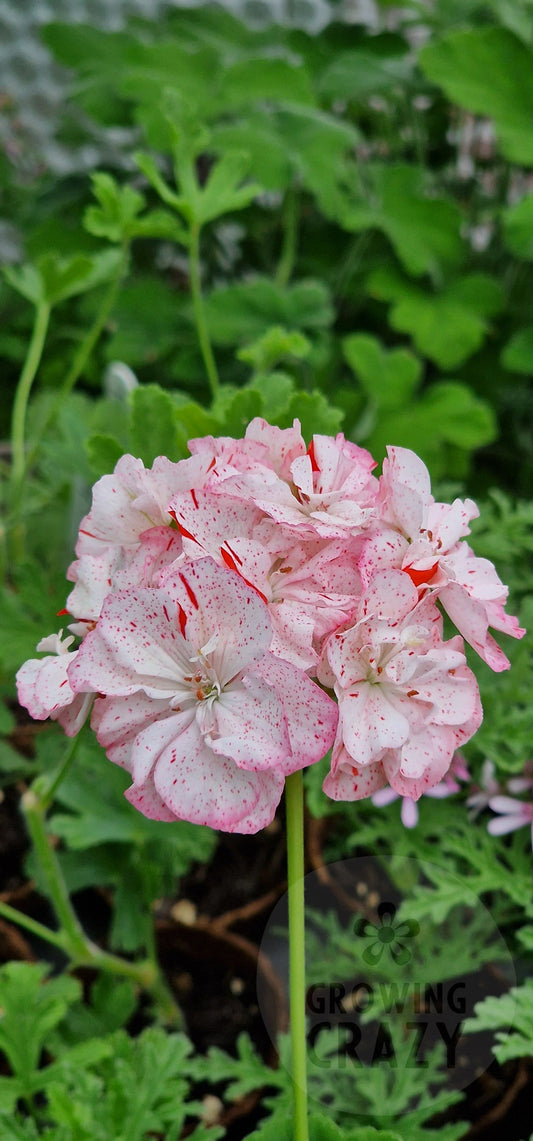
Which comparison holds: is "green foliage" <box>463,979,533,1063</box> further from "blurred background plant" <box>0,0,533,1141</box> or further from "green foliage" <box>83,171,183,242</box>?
Answer: "green foliage" <box>83,171,183,242</box>

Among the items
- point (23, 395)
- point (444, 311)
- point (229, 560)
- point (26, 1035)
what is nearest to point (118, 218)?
point (23, 395)

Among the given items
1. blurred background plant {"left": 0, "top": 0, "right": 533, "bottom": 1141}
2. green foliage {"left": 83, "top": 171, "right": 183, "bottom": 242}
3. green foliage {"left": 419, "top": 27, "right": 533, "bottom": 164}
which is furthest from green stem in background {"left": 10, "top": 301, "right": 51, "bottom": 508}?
green foliage {"left": 419, "top": 27, "right": 533, "bottom": 164}

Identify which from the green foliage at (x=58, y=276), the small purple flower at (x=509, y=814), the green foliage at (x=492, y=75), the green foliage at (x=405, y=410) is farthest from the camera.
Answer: the green foliage at (x=492, y=75)

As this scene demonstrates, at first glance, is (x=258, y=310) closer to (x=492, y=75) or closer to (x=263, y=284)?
(x=263, y=284)

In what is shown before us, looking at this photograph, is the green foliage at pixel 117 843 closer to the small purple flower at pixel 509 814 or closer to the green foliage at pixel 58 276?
the small purple flower at pixel 509 814

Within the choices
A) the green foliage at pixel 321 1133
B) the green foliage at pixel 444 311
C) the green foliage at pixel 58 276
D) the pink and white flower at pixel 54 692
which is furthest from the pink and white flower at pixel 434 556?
the green foliage at pixel 444 311
